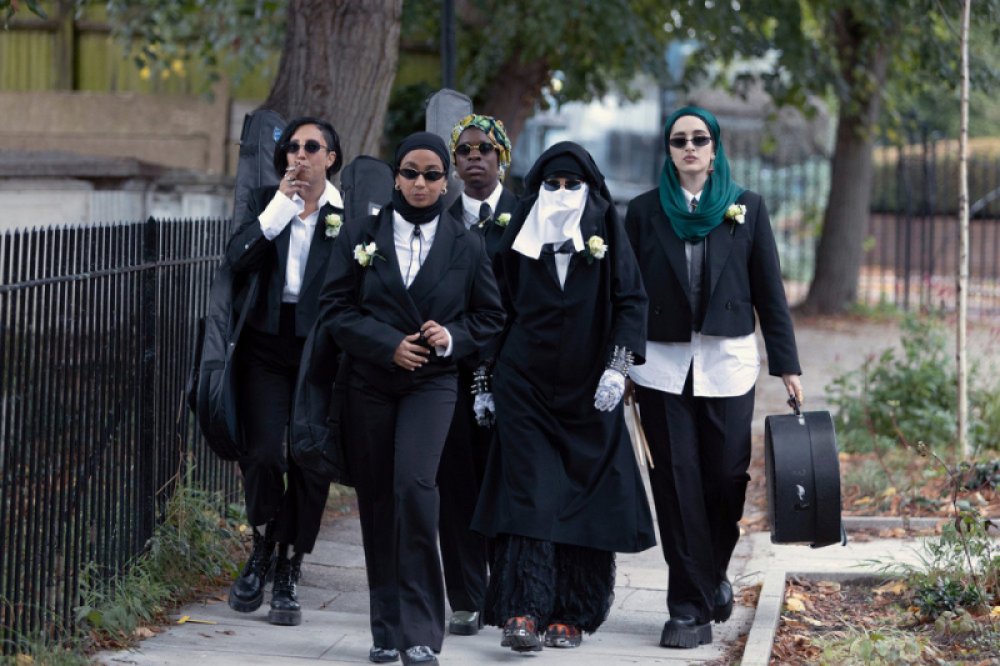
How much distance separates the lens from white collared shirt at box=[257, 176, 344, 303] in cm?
623

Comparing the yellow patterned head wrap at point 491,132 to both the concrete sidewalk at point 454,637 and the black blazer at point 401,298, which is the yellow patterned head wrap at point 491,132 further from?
the concrete sidewalk at point 454,637

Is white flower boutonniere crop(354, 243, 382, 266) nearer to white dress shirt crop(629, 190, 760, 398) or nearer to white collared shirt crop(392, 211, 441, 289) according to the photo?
white collared shirt crop(392, 211, 441, 289)

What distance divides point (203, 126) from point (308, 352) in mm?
11067

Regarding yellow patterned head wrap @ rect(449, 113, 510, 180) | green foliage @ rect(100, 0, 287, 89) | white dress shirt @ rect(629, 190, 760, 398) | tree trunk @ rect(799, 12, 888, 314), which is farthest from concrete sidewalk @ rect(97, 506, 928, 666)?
tree trunk @ rect(799, 12, 888, 314)

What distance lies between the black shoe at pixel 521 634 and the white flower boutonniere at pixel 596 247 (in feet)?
4.43

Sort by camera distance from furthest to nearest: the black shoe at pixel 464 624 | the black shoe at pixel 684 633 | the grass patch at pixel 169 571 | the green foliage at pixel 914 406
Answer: the green foliage at pixel 914 406
the black shoe at pixel 464 624
the black shoe at pixel 684 633
the grass patch at pixel 169 571

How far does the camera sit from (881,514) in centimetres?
867

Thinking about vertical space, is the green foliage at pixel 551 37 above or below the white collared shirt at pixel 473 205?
above

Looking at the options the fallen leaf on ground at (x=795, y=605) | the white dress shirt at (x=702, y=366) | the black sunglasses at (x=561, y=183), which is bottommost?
the fallen leaf on ground at (x=795, y=605)

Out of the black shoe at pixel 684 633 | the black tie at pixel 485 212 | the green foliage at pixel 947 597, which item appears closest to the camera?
the black shoe at pixel 684 633

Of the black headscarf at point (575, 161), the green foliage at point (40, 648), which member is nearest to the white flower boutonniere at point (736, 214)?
the black headscarf at point (575, 161)

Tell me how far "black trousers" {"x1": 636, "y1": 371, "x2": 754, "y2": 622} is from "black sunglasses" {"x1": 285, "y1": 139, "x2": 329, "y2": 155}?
1609mm

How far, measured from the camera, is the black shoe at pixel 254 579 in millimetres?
6504

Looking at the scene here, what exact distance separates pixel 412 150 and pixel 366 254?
40 centimetres
